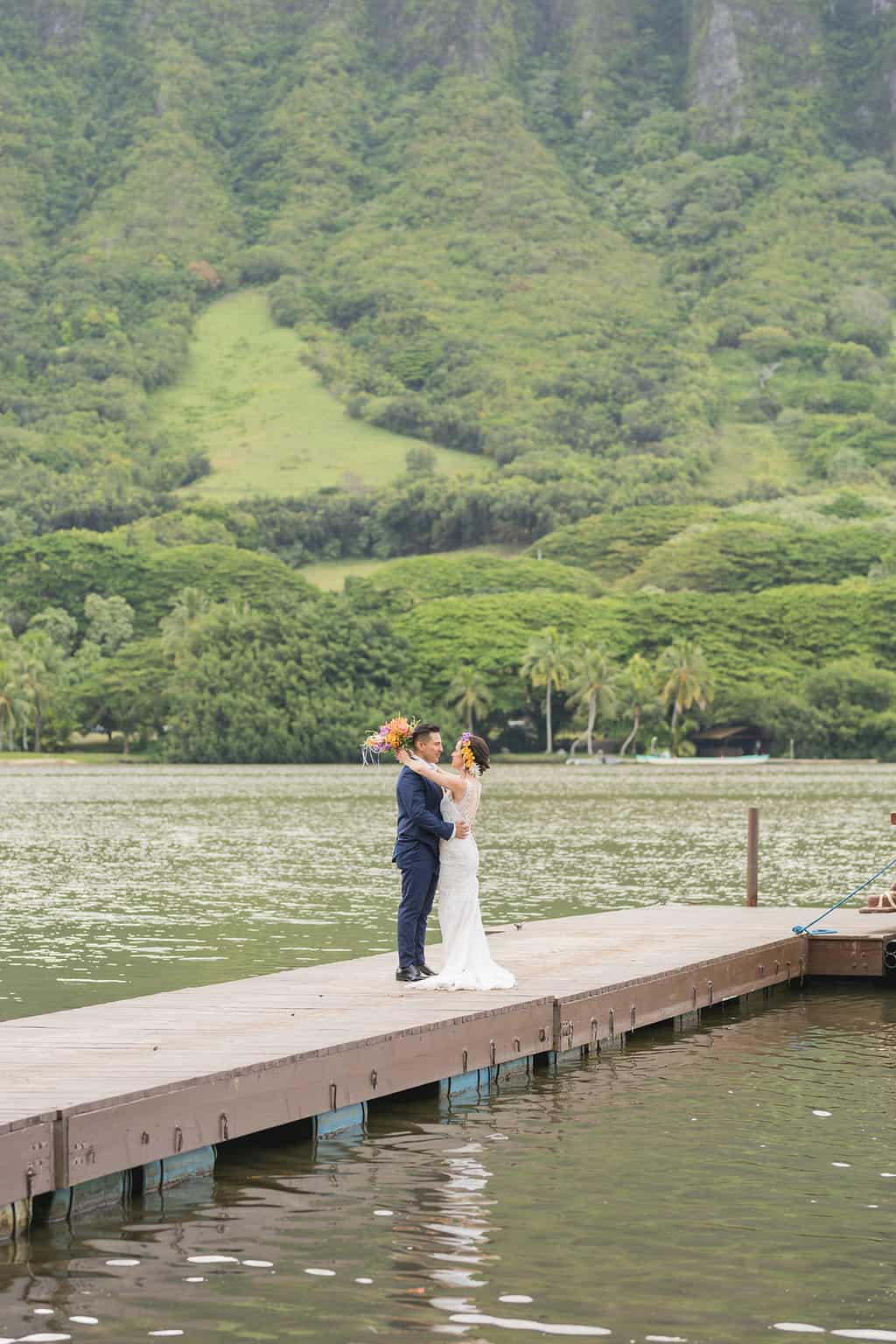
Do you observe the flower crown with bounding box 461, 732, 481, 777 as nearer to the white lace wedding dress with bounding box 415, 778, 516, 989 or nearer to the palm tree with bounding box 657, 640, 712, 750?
the white lace wedding dress with bounding box 415, 778, 516, 989

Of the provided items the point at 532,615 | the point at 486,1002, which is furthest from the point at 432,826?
the point at 532,615

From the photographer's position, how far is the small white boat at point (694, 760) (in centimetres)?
17112

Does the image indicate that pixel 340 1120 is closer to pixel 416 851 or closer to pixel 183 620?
pixel 416 851

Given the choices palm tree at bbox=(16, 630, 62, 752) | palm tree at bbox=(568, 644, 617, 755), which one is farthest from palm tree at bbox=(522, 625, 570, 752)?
palm tree at bbox=(16, 630, 62, 752)

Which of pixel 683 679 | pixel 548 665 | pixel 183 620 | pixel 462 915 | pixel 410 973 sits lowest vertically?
pixel 410 973

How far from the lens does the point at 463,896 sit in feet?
60.7

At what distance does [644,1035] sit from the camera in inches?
820

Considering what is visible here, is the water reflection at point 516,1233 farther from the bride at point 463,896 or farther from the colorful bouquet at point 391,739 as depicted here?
the colorful bouquet at point 391,739

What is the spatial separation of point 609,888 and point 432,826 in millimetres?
25519

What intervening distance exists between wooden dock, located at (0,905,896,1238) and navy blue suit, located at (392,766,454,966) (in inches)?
21.3

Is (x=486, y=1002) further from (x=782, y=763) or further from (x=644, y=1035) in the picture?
(x=782, y=763)

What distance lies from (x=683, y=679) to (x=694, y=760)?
7377 mm

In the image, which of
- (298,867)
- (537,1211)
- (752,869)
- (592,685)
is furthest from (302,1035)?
(592,685)

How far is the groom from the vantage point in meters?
18.3
